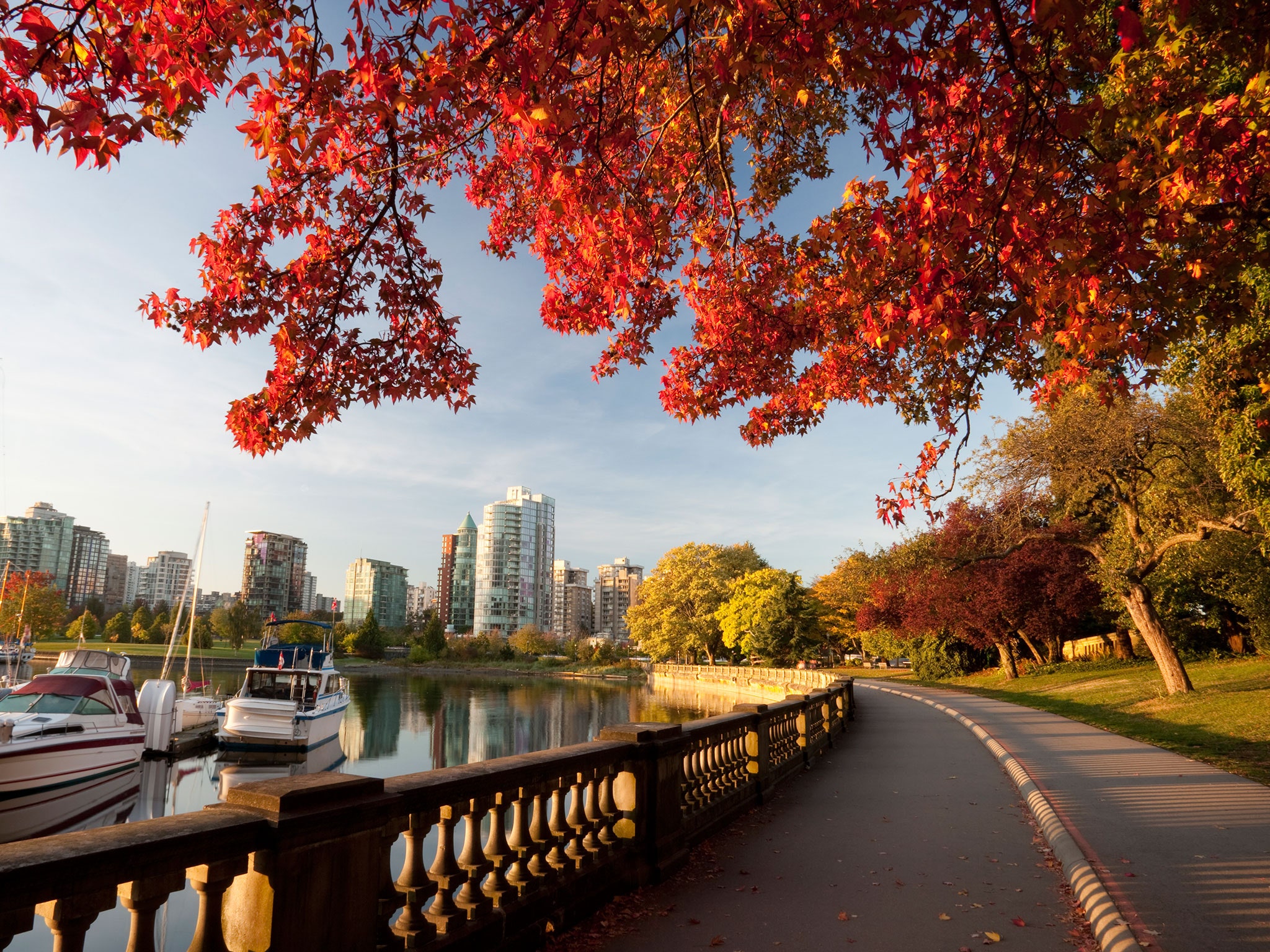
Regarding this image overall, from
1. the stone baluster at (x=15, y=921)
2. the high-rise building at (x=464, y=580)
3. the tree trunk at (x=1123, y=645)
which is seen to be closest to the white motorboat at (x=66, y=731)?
the stone baluster at (x=15, y=921)

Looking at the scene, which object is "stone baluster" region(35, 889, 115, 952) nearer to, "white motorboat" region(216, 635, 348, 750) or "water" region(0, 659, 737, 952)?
"water" region(0, 659, 737, 952)

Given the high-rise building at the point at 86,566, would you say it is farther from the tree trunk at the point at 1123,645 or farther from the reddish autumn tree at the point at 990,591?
the tree trunk at the point at 1123,645

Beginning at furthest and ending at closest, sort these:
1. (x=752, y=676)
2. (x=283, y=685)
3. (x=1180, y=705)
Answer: (x=752, y=676) → (x=283, y=685) → (x=1180, y=705)

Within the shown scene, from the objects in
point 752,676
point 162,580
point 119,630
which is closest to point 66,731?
point 752,676

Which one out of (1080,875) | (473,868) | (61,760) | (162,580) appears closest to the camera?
(473,868)

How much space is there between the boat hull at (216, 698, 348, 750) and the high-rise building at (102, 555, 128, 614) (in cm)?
16027

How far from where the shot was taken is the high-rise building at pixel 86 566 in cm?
13550

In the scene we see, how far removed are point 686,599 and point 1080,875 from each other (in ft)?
222

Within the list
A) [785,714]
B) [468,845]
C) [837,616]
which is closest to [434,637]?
[837,616]

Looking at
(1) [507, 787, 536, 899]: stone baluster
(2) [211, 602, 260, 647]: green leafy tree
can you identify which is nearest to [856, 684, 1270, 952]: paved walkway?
(1) [507, 787, 536, 899]: stone baluster

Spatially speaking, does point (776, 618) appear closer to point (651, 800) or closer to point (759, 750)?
point (759, 750)

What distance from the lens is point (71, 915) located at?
253 centimetres

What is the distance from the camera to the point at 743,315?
9.04 metres

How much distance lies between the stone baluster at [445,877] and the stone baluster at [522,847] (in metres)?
0.52
